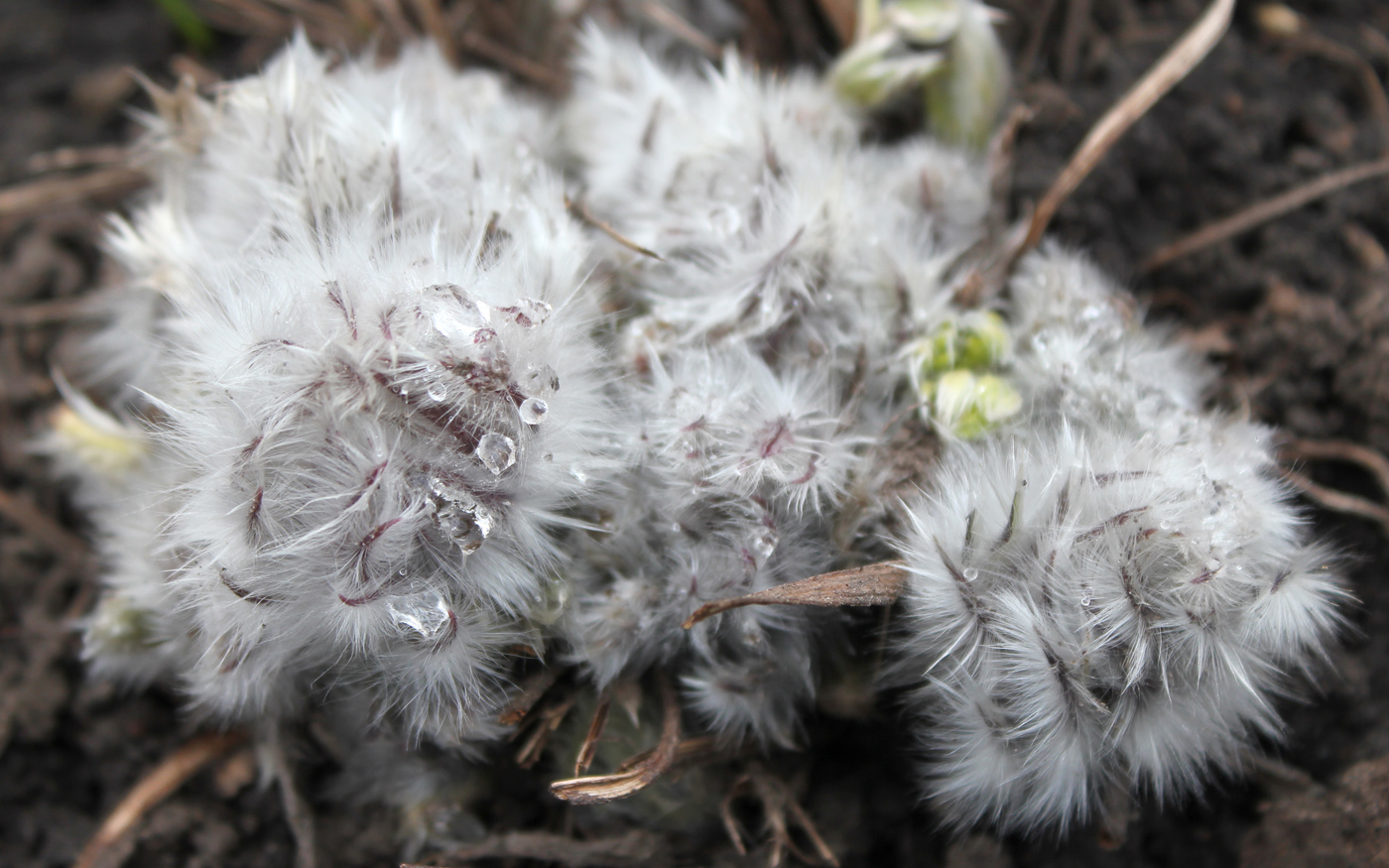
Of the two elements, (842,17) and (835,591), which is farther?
(842,17)

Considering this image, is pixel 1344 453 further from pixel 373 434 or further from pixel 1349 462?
pixel 373 434

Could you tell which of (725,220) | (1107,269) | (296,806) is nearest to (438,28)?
(725,220)

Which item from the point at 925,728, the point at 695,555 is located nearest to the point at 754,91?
the point at 695,555

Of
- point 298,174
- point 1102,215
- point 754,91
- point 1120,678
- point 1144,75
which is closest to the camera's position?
point 1120,678

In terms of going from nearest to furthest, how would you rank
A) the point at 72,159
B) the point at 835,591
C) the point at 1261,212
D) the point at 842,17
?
the point at 835,591
the point at 1261,212
the point at 842,17
the point at 72,159

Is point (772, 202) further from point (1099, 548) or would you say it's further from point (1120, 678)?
point (1120, 678)

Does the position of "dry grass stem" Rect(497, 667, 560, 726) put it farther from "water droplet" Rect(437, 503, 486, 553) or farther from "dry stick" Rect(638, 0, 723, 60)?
"dry stick" Rect(638, 0, 723, 60)

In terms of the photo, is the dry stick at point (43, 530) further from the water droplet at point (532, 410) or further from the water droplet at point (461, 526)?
the water droplet at point (532, 410)
